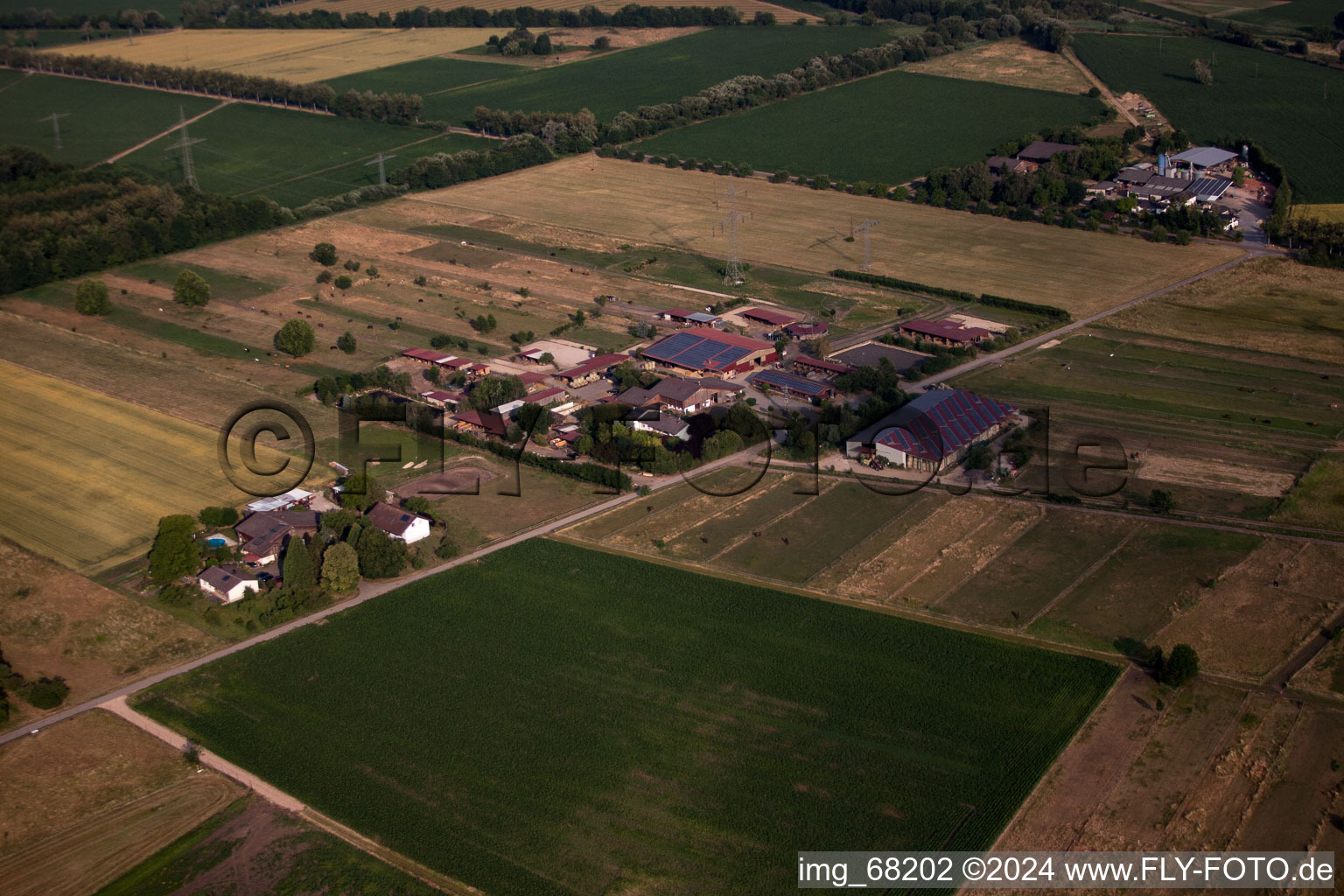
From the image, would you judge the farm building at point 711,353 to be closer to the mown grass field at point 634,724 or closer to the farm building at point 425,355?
the farm building at point 425,355

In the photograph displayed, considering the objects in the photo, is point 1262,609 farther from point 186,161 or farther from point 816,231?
point 186,161

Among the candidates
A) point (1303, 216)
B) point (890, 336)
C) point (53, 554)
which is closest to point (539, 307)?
point (890, 336)

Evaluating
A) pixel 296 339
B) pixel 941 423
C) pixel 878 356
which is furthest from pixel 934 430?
pixel 296 339

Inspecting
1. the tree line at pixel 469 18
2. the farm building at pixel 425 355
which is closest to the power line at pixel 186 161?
the farm building at pixel 425 355

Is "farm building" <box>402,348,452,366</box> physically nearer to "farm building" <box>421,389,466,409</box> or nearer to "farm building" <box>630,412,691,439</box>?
"farm building" <box>421,389,466,409</box>

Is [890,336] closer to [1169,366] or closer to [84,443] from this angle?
[1169,366]
